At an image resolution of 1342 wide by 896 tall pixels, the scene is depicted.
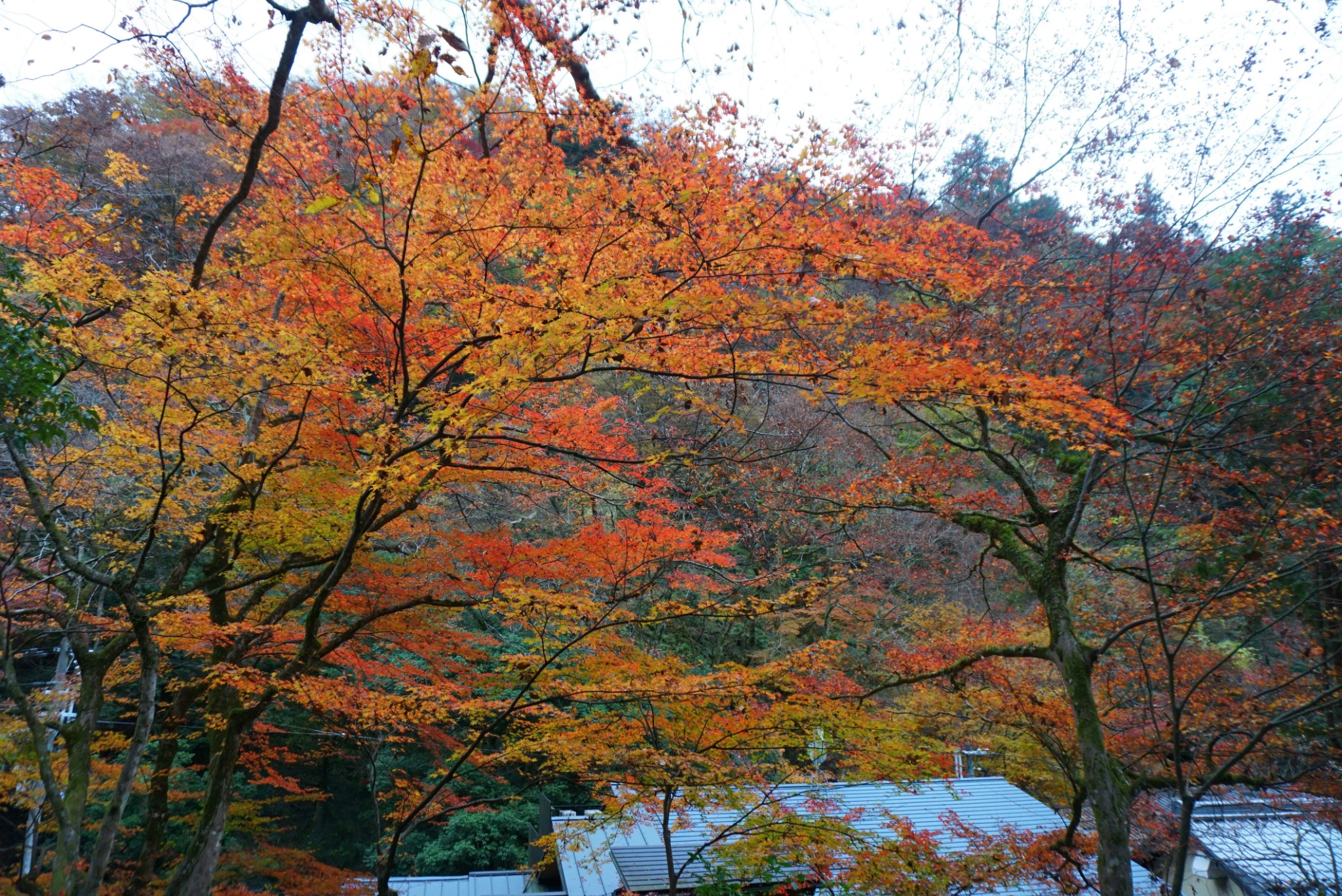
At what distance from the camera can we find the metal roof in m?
7.61

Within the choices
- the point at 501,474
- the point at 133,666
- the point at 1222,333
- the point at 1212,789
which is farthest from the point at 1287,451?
the point at 133,666

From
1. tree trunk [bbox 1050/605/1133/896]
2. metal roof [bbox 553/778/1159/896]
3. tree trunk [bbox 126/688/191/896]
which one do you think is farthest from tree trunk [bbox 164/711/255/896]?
tree trunk [bbox 1050/605/1133/896]

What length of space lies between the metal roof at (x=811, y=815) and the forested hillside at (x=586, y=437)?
0.52 m

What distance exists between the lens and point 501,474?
7453 millimetres

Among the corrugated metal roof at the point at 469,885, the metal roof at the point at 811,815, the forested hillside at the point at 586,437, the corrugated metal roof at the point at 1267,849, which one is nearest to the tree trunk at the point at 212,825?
the forested hillside at the point at 586,437

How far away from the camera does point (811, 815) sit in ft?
23.6

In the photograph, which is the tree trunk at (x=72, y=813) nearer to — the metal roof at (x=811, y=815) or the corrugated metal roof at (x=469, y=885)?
the metal roof at (x=811, y=815)

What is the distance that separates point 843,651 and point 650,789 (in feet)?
25.3

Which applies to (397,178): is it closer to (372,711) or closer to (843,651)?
(372,711)

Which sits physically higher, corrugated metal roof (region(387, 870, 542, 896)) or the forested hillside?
the forested hillside

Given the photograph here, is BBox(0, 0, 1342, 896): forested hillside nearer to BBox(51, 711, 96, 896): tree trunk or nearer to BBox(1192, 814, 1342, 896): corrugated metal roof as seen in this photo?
BBox(51, 711, 96, 896): tree trunk

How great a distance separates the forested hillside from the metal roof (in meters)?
0.52

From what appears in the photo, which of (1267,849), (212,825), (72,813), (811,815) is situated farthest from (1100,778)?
(72,813)

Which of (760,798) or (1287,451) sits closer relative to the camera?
(1287,451)
